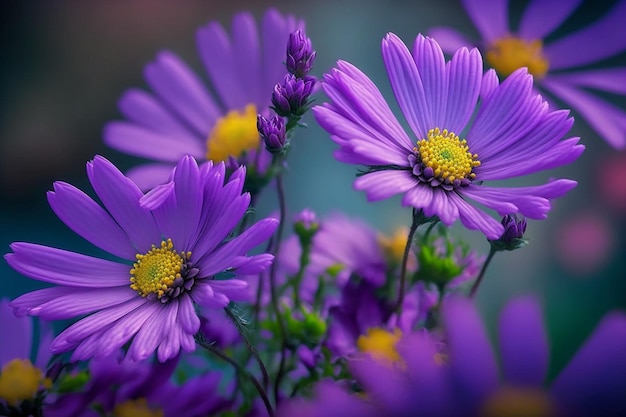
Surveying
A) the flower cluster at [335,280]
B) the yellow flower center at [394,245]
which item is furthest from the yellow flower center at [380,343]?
the yellow flower center at [394,245]

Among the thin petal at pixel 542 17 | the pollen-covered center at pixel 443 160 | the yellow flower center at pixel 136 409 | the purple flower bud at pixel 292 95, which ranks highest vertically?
the thin petal at pixel 542 17

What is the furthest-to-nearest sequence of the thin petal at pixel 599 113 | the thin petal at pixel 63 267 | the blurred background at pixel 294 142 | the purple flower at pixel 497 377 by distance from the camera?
1. the blurred background at pixel 294 142
2. the thin petal at pixel 599 113
3. the thin petal at pixel 63 267
4. the purple flower at pixel 497 377

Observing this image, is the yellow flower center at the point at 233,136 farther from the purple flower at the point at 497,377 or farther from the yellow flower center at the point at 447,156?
the purple flower at the point at 497,377

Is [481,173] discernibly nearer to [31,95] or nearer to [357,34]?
[357,34]

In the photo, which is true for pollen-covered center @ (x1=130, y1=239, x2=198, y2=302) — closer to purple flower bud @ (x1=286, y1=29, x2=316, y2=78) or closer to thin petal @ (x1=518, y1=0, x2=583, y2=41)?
purple flower bud @ (x1=286, y1=29, x2=316, y2=78)

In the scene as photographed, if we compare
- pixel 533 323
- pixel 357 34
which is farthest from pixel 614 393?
pixel 357 34

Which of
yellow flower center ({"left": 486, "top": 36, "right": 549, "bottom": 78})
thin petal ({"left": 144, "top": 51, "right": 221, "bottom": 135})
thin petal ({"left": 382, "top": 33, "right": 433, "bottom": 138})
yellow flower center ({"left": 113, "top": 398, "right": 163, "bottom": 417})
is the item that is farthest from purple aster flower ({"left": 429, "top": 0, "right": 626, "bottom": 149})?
yellow flower center ({"left": 113, "top": 398, "right": 163, "bottom": 417})

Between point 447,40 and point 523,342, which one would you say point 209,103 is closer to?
point 447,40

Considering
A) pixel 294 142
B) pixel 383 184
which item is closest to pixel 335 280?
pixel 383 184
